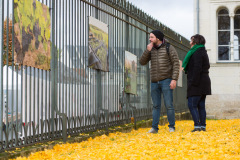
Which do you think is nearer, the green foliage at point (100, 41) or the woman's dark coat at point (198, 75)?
the green foliage at point (100, 41)

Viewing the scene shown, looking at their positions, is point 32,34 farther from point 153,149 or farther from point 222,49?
point 222,49

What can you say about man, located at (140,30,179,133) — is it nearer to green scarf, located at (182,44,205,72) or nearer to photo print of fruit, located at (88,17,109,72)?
green scarf, located at (182,44,205,72)

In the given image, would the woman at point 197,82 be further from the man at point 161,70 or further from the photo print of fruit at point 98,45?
the photo print of fruit at point 98,45

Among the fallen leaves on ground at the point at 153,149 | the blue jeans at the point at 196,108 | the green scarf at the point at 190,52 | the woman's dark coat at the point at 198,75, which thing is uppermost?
the green scarf at the point at 190,52

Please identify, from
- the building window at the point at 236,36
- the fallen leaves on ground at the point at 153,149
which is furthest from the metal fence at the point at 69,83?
the building window at the point at 236,36

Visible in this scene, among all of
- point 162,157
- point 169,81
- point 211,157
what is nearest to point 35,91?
point 162,157

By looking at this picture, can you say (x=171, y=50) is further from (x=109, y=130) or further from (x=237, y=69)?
(x=237, y=69)

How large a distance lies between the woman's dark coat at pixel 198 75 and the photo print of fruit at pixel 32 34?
10.9 feet

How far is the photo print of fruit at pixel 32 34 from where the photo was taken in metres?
6.01

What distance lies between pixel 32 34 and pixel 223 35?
16.6 m

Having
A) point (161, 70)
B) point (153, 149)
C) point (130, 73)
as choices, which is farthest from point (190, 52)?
point (153, 149)

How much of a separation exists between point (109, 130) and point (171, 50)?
5.79 ft

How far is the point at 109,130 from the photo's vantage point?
907 cm

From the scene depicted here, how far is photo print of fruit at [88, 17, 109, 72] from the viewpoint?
8.33 metres
